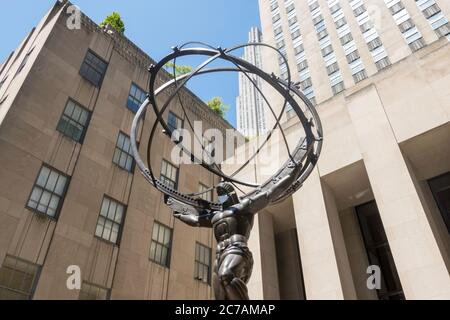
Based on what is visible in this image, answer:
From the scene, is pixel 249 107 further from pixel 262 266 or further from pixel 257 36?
pixel 262 266

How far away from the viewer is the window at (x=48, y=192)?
1295 cm

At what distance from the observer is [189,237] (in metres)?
18.2

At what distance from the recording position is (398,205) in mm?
12953

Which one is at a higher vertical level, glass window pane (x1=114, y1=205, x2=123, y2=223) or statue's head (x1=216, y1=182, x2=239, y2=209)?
glass window pane (x1=114, y1=205, x2=123, y2=223)

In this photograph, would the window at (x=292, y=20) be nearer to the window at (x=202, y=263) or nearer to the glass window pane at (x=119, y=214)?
the window at (x=202, y=263)

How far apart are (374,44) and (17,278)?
128 feet

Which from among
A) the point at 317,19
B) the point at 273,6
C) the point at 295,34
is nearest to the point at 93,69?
the point at 295,34

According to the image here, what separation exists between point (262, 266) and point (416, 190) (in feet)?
23.8

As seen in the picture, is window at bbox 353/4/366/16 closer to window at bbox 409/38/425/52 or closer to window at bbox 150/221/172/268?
window at bbox 409/38/425/52

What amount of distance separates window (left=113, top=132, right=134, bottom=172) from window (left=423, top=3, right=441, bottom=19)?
110ft

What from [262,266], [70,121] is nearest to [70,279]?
[70,121]

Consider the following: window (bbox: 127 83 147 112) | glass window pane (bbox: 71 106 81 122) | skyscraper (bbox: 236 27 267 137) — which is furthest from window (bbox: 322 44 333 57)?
skyscraper (bbox: 236 27 267 137)

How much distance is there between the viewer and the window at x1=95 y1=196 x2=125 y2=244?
14.5 metres

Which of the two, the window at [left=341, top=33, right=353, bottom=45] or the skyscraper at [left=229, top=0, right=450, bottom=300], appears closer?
the skyscraper at [left=229, top=0, right=450, bottom=300]
